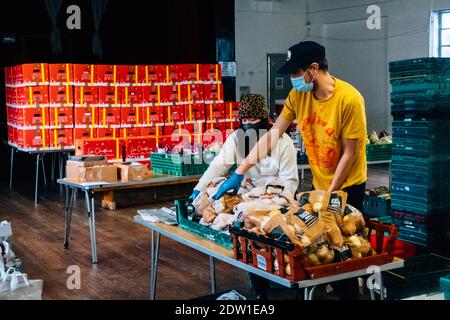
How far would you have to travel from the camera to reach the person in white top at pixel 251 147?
397cm

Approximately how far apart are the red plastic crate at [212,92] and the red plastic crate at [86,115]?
175 cm

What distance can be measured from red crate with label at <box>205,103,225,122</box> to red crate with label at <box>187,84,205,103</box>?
0.18 meters

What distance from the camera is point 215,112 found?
32.6 feet

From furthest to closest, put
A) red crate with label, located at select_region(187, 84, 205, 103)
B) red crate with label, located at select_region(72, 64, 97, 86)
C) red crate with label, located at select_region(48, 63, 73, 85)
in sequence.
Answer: red crate with label, located at select_region(187, 84, 205, 103) → red crate with label, located at select_region(72, 64, 97, 86) → red crate with label, located at select_region(48, 63, 73, 85)

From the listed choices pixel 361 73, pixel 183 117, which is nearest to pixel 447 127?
pixel 183 117

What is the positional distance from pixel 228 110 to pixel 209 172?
6167mm

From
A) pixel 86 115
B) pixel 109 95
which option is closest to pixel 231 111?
pixel 109 95

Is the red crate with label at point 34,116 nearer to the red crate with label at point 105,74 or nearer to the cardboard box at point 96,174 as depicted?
the red crate with label at point 105,74

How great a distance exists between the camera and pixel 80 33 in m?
11.7

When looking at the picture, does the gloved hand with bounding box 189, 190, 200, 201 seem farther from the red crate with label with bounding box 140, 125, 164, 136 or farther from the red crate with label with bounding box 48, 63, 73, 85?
the red crate with label with bounding box 140, 125, 164, 136

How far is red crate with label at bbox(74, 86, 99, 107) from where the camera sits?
8.86m

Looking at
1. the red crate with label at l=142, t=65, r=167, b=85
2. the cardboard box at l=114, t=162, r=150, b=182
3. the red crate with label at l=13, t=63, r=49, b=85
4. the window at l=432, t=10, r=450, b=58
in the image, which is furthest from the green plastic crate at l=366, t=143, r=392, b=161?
the window at l=432, t=10, r=450, b=58

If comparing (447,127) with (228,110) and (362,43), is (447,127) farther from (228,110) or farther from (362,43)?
(362,43)

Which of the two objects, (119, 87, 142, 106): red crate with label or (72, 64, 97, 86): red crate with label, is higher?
(72, 64, 97, 86): red crate with label
